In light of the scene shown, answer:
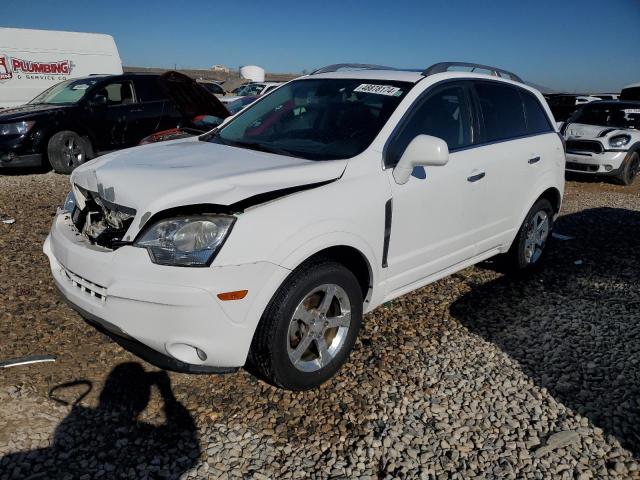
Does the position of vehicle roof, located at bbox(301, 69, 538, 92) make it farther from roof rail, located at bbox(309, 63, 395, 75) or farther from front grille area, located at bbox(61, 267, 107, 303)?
front grille area, located at bbox(61, 267, 107, 303)

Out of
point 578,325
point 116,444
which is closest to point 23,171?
point 116,444

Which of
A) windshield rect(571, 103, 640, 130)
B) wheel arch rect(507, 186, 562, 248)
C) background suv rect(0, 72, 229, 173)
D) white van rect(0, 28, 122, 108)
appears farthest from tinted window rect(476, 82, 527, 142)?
white van rect(0, 28, 122, 108)

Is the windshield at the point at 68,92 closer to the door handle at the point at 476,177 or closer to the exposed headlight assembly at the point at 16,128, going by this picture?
the exposed headlight assembly at the point at 16,128

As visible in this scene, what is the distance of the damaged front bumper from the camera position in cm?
224

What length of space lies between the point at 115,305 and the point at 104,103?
7.39 meters

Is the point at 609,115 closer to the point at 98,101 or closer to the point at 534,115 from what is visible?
the point at 534,115

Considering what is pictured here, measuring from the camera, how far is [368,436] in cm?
252

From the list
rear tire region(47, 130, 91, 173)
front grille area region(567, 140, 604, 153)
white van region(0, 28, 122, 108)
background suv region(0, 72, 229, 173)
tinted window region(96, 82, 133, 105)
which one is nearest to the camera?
background suv region(0, 72, 229, 173)

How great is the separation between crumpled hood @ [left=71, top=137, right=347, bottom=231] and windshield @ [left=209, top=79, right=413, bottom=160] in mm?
230

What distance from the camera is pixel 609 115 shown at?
10547 mm

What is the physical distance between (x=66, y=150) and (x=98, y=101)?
103 centimetres

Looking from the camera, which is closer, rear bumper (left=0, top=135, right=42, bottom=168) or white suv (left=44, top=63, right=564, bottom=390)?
white suv (left=44, top=63, right=564, bottom=390)

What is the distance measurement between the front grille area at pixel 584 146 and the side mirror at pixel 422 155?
8.72m

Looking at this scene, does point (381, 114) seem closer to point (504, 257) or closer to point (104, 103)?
point (504, 257)
